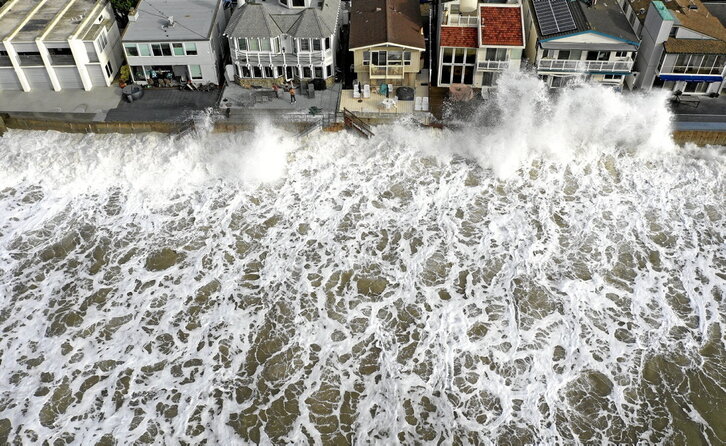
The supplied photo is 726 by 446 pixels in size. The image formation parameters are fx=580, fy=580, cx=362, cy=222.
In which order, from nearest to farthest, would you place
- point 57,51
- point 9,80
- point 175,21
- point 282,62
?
point 282,62
point 57,51
point 9,80
point 175,21

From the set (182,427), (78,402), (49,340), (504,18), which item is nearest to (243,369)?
(182,427)

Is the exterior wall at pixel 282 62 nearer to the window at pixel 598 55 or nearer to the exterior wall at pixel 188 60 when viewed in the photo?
the exterior wall at pixel 188 60

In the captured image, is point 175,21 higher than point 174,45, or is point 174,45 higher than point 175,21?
point 175,21

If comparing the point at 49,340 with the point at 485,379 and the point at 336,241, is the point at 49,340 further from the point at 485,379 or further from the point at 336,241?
the point at 485,379

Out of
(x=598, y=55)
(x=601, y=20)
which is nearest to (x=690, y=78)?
(x=598, y=55)

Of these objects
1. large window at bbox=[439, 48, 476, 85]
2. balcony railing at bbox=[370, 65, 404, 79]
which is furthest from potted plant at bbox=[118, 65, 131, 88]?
large window at bbox=[439, 48, 476, 85]

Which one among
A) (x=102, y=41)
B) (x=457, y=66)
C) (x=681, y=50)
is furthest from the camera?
(x=102, y=41)

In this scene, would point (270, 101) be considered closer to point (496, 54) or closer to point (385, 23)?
point (385, 23)
